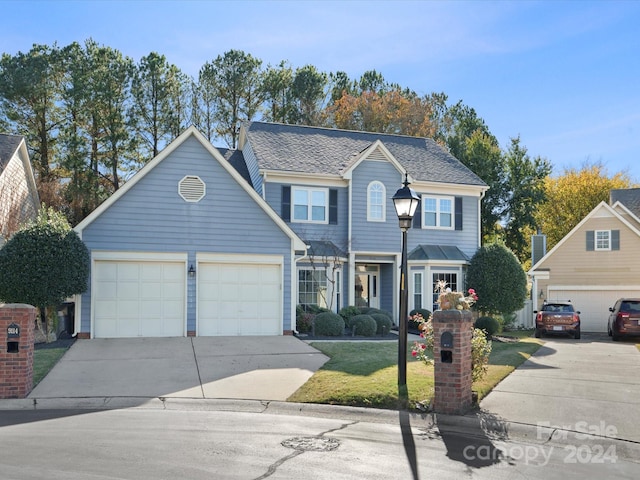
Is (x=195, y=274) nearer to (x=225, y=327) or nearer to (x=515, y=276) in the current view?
(x=225, y=327)

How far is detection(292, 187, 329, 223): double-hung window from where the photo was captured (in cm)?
2442

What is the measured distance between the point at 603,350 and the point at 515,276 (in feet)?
18.4

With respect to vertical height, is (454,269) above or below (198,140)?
below

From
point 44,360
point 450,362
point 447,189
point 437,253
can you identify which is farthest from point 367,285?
point 450,362

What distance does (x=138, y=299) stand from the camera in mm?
18297

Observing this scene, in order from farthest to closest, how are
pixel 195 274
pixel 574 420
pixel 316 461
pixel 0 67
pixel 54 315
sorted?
pixel 0 67
pixel 195 274
pixel 54 315
pixel 574 420
pixel 316 461

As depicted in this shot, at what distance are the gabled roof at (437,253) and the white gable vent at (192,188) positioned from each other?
9.79m

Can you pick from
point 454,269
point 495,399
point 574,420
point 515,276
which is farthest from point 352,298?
point 574,420

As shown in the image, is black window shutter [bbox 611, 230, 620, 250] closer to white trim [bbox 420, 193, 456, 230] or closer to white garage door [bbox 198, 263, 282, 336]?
white trim [bbox 420, 193, 456, 230]

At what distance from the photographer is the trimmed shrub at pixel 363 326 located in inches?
816

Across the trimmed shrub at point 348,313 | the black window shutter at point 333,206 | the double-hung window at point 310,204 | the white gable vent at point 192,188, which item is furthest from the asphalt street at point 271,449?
the black window shutter at point 333,206

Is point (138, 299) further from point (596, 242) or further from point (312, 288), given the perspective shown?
point (596, 242)

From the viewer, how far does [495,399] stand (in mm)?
11039

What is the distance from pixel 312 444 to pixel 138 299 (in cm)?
1136
